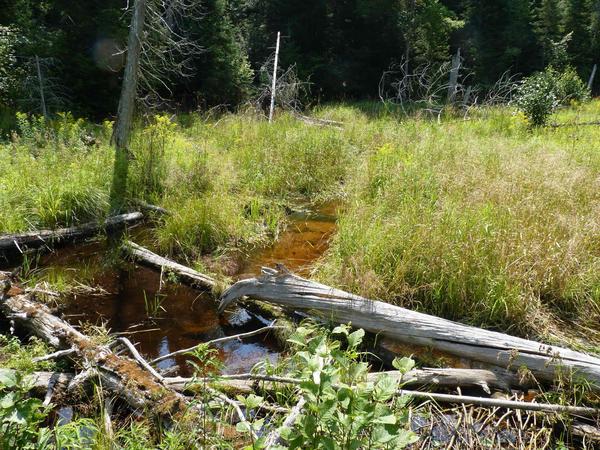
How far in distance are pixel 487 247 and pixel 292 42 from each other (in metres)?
21.7

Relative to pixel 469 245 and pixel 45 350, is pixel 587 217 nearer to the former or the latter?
pixel 469 245

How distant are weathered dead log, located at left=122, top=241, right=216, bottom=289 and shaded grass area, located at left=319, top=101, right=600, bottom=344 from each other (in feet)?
4.17

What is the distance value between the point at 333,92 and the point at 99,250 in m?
20.3

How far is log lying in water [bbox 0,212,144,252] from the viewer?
5.25 metres

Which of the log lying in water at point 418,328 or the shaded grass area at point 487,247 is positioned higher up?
the shaded grass area at point 487,247

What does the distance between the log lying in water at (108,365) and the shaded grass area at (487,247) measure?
1990 millimetres

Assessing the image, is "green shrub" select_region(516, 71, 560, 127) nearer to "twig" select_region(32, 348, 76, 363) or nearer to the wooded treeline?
the wooded treeline

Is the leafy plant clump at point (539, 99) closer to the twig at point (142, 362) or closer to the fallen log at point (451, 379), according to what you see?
the fallen log at point (451, 379)

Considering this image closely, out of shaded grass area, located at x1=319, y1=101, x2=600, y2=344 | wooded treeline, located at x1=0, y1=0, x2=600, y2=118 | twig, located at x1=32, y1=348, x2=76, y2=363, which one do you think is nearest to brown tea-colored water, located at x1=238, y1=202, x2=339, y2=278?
shaded grass area, located at x1=319, y1=101, x2=600, y2=344

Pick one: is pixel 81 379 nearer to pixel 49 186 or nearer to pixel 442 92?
pixel 49 186

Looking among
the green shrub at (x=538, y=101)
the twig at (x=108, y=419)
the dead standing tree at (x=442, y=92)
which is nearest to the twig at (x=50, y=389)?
the twig at (x=108, y=419)

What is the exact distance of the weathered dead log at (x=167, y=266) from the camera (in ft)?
15.9

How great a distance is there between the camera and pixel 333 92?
24.2 metres

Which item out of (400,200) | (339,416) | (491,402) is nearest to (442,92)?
(400,200)
